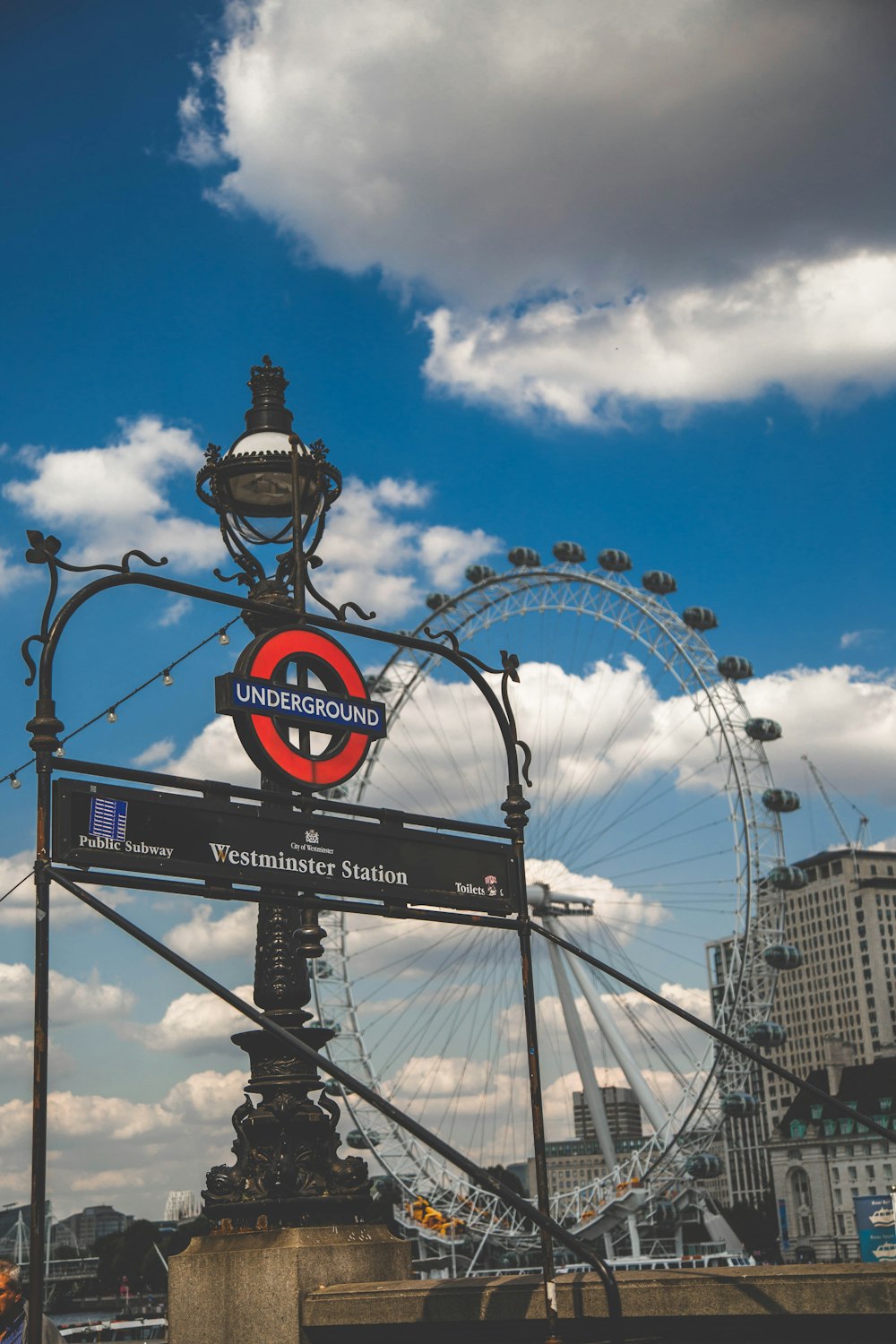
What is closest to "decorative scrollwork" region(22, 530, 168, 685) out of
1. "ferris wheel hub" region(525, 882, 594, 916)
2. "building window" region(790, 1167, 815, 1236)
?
"ferris wheel hub" region(525, 882, 594, 916)

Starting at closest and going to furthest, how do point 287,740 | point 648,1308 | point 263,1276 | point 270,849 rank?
point 648,1308, point 270,849, point 263,1276, point 287,740

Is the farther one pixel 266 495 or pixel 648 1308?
pixel 266 495

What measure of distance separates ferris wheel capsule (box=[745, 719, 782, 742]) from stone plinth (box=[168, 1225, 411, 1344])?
53576 millimetres

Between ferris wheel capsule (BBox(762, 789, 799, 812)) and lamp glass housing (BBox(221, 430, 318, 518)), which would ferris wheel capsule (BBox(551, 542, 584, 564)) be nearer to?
ferris wheel capsule (BBox(762, 789, 799, 812))

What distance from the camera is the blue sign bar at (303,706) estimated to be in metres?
9.73

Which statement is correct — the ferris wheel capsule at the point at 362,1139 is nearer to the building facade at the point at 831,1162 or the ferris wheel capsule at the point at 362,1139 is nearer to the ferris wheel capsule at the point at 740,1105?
the ferris wheel capsule at the point at 740,1105

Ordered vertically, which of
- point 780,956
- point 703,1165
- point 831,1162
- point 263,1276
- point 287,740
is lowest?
point 831,1162

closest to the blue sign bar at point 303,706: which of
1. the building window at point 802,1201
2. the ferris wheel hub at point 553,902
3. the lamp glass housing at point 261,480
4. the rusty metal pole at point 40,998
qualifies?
the rusty metal pole at point 40,998

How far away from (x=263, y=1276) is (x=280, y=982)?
2232mm

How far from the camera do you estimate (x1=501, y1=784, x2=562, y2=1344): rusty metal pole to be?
8.09 metres

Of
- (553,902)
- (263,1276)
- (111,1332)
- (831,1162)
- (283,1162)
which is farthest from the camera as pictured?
(831,1162)

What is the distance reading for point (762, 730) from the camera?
62.3 meters

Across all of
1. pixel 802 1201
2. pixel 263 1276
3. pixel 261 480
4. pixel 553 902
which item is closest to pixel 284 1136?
pixel 263 1276

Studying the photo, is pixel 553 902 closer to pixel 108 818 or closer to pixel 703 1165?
pixel 703 1165
